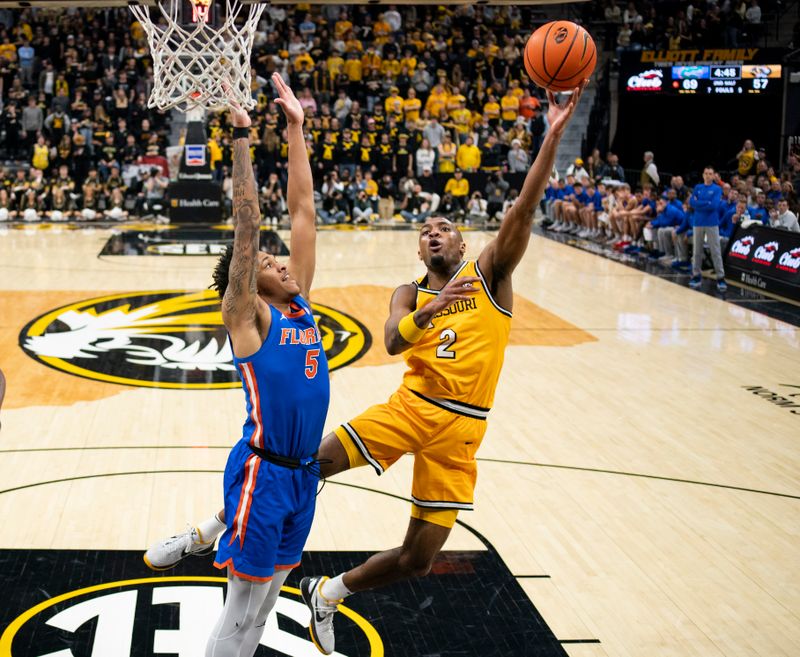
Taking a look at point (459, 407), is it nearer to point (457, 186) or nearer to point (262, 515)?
point (262, 515)

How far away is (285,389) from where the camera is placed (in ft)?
12.9

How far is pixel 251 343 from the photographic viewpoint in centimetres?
385

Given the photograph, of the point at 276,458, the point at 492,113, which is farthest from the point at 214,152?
the point at 276,458

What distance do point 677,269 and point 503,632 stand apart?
1249 cm

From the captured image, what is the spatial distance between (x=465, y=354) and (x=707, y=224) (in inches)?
442

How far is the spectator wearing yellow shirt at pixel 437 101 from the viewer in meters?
25.2

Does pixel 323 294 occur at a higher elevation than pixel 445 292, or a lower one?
lower

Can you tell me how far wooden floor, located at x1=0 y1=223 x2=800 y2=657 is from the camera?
532 cm

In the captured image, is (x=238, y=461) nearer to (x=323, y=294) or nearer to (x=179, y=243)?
(x=323, y=294)

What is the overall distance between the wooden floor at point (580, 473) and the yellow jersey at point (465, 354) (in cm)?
121

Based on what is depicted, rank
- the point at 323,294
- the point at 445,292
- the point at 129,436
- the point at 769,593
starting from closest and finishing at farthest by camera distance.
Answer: the point at 445,292, the point at 769,593, the point at 129,436, the point at 323,294

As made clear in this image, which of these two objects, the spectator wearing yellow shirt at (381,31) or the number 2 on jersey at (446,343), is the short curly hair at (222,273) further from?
the spectator wearing yellow shirt at (381,31)

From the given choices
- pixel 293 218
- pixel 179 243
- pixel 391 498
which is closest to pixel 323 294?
pixel 179 243

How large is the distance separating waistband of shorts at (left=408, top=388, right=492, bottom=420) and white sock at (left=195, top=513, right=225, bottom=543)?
3.61ft
